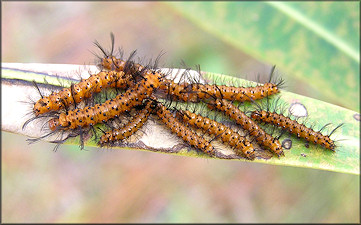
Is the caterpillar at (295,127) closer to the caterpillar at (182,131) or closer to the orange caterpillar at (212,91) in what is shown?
the orange caterpillar at (212,91)

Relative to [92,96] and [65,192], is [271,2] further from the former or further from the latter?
[65,192]

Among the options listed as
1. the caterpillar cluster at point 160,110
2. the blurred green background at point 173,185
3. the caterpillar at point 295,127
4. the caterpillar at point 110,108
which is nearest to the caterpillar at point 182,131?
the caterpillar cluster at point 160,110

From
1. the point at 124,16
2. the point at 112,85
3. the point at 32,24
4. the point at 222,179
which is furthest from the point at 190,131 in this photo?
the point at 32,24

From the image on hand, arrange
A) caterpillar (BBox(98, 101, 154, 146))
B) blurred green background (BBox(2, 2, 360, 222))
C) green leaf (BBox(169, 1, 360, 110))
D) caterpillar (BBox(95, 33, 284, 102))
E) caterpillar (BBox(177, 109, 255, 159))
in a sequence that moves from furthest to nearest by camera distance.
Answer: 1. blurred green background (BBox(2, 2, 360, 222))
2. caterpillar (BBox(95, 33, 284, 102))
3. green leaf (BBox(169, 1, 360, 110))
4. caterpillar (BBox(177, 109, 255, 159))
5. caterpillar (BBox(98, 101, 154, 146))

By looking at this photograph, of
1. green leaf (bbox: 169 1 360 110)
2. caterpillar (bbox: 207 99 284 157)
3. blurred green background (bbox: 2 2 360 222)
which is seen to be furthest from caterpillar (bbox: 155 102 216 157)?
blurred green background (bbox: 2 2 360 222)

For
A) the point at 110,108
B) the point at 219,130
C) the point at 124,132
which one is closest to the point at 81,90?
the point at 110,108

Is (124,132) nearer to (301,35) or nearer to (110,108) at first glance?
(110,108)

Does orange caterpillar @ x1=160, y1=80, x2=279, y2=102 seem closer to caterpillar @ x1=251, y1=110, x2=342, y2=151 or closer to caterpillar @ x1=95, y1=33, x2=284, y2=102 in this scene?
caterpillar @ x1=95, y1=33, x2=284, y2=102
